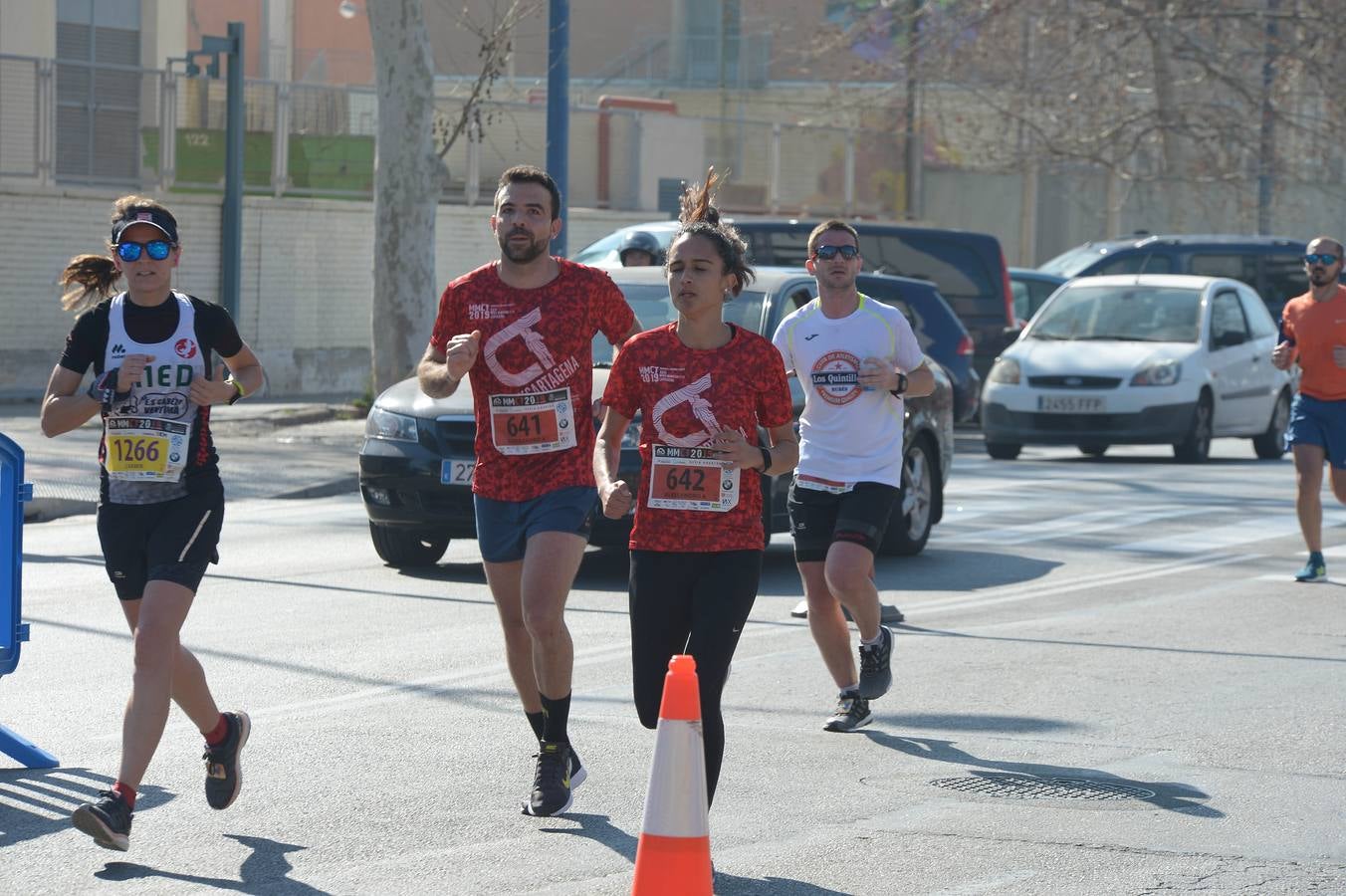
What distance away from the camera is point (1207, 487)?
720 inches

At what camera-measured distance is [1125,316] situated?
2144cm

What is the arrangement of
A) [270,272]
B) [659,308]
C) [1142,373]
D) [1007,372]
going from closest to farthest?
[659,308] → [1142,373] → [1007,372] → [270,272]

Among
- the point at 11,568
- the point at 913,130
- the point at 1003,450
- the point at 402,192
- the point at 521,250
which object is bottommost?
the point at 1003,450

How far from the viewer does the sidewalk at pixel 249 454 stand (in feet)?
52.9

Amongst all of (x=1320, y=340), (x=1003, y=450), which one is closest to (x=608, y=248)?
(x=1003, y=450)

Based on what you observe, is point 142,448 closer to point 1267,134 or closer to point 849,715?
point 849,715

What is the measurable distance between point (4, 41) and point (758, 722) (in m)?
24.0

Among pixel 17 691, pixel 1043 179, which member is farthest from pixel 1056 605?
pixel 1043 179

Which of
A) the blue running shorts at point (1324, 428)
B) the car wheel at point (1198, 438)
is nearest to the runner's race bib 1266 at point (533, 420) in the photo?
the blue running shorts at point (1324, 428)

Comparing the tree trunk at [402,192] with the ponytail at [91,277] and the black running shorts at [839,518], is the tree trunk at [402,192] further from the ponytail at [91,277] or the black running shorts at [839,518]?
the ponytail at [91,277]

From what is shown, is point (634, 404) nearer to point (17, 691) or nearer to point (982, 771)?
point (982, 771)

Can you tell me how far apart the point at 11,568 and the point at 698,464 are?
2336 mm

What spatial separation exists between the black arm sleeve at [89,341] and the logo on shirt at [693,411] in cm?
157

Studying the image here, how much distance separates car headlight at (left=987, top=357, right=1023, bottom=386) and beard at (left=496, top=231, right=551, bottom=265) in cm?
1465
